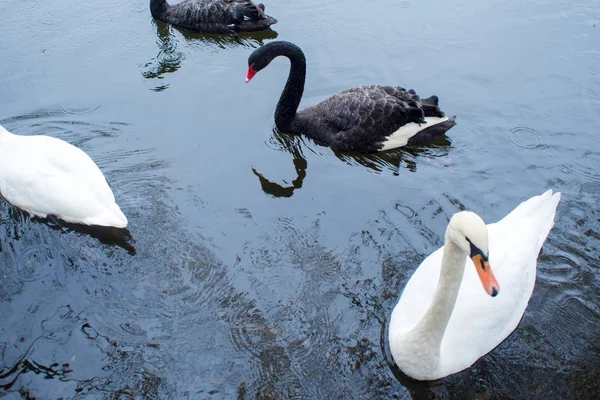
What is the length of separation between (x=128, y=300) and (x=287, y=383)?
1408 millimetres

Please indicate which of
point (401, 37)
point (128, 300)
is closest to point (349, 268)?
point (128, 300)

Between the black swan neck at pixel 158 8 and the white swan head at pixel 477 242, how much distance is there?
23.6ft

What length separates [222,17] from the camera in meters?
8.32

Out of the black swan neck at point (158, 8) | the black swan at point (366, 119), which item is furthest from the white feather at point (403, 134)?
the black swan neck at point (158, 8)

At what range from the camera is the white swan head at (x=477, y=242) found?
8.86 ft

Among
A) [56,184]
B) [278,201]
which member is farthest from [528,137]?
[56,184]

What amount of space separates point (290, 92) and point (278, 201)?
1499 millimetres

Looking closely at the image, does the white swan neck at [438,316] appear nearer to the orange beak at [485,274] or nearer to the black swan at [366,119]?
the orange beak at [485,274]

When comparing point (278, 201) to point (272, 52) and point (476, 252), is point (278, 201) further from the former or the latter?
point (476, 252)

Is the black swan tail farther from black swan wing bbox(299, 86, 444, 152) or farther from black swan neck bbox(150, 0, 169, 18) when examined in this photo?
black swan neck bbox(150, 0, 169, 18)

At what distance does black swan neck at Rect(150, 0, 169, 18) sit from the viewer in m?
8.56

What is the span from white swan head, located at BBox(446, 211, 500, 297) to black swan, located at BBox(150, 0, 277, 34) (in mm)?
6270

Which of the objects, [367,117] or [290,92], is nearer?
[367,117]

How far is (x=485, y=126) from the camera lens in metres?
6.08
